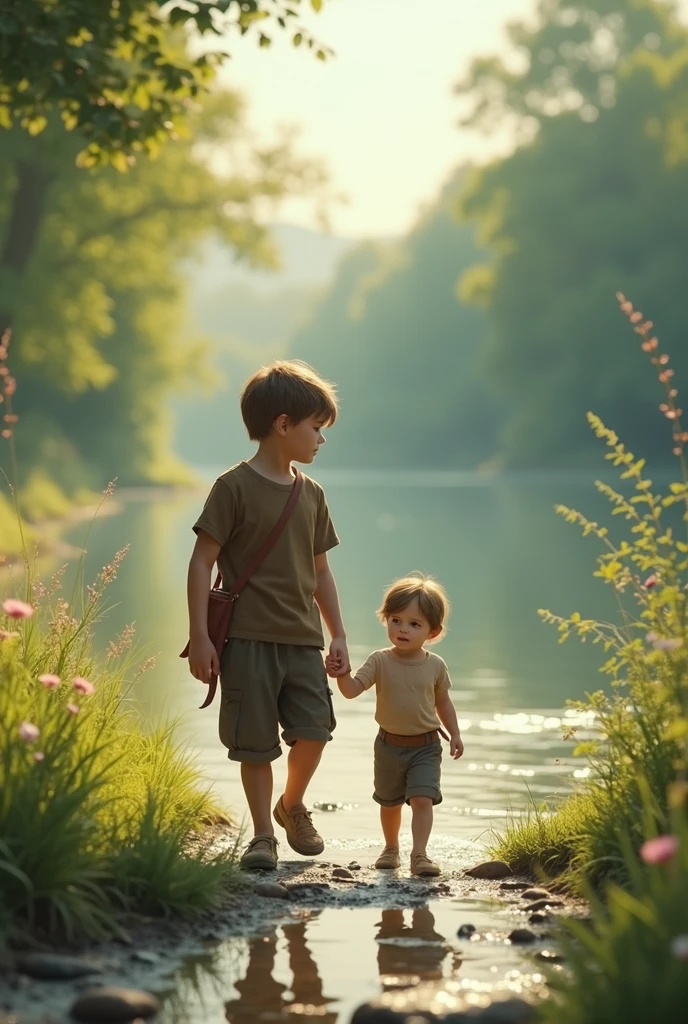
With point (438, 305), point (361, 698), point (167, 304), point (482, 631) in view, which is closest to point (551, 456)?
point (167, 304)

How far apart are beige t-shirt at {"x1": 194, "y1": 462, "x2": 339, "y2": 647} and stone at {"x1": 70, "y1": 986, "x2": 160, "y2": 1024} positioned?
222 cm

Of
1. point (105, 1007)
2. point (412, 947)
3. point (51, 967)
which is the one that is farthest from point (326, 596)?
point (105, 1007)

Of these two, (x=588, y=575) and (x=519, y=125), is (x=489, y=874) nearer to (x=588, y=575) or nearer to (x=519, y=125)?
(x=588, y=575)

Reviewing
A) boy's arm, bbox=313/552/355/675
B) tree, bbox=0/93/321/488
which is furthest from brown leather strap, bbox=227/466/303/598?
tree, bbox=0/93/321/488

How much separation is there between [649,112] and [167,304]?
1725 centimetres

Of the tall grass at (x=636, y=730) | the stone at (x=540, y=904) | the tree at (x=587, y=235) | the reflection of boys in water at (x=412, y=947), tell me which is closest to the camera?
the reflection of boys in water at (x=412, y=947)

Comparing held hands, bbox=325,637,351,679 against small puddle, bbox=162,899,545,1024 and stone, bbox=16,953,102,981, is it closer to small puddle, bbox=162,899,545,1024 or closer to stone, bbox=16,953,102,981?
small puddle, bbox=162,899,545,1024

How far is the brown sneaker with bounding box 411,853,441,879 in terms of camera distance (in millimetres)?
5465

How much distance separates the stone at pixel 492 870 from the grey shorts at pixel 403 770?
0.39 meters

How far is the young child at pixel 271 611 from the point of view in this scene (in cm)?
565

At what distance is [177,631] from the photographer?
1372 cm

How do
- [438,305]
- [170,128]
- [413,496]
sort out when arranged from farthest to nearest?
[438,305], [413,496], [170,128]

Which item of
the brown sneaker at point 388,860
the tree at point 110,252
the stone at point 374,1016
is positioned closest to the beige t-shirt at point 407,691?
the brown sneaker at point 388,860

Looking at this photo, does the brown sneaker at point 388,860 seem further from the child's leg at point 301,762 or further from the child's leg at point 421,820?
the child's leg at point 301,762
